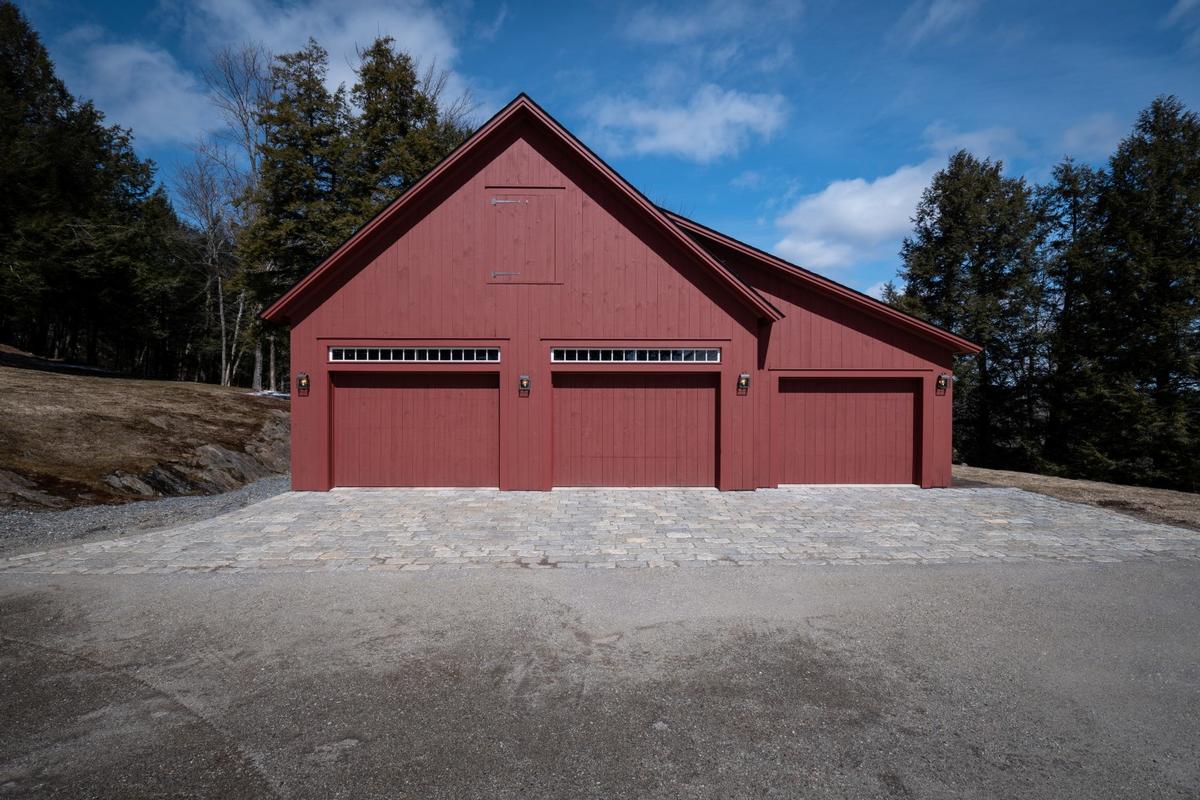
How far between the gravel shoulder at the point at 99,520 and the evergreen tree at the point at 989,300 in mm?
26000

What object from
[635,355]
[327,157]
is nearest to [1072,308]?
[635,355]

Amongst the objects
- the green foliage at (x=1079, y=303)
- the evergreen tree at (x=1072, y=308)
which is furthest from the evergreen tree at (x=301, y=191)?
the evergreen tree at (x=1072, y=308)

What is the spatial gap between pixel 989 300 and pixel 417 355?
23.4 metres

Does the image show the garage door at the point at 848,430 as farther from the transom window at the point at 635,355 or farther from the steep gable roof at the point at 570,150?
the steep gable roof at the point at 570,150

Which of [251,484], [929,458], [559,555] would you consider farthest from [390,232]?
[929,458]

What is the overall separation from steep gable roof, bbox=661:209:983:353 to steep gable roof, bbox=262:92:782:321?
2.09 ft

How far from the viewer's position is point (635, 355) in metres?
10.9

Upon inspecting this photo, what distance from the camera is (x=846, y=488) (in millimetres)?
11039

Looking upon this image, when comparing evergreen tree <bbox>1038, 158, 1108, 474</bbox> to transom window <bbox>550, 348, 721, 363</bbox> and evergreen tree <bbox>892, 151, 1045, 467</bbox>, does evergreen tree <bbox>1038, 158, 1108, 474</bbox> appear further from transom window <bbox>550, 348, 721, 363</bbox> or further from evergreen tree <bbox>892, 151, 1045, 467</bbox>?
transom window <bbox>550, 348, 721, 363</bbox>

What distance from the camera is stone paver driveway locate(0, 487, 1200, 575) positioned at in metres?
6.15

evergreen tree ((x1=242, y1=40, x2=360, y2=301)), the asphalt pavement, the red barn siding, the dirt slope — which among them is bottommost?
the asphalt pavement

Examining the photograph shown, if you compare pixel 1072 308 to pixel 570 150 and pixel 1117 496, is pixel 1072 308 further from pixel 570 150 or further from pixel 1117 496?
pixel 570 150

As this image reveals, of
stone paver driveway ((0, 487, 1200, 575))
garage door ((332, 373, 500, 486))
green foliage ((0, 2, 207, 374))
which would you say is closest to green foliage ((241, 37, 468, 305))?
green foliage ((0, 2, 207, 374))

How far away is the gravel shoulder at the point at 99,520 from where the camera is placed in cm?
675
